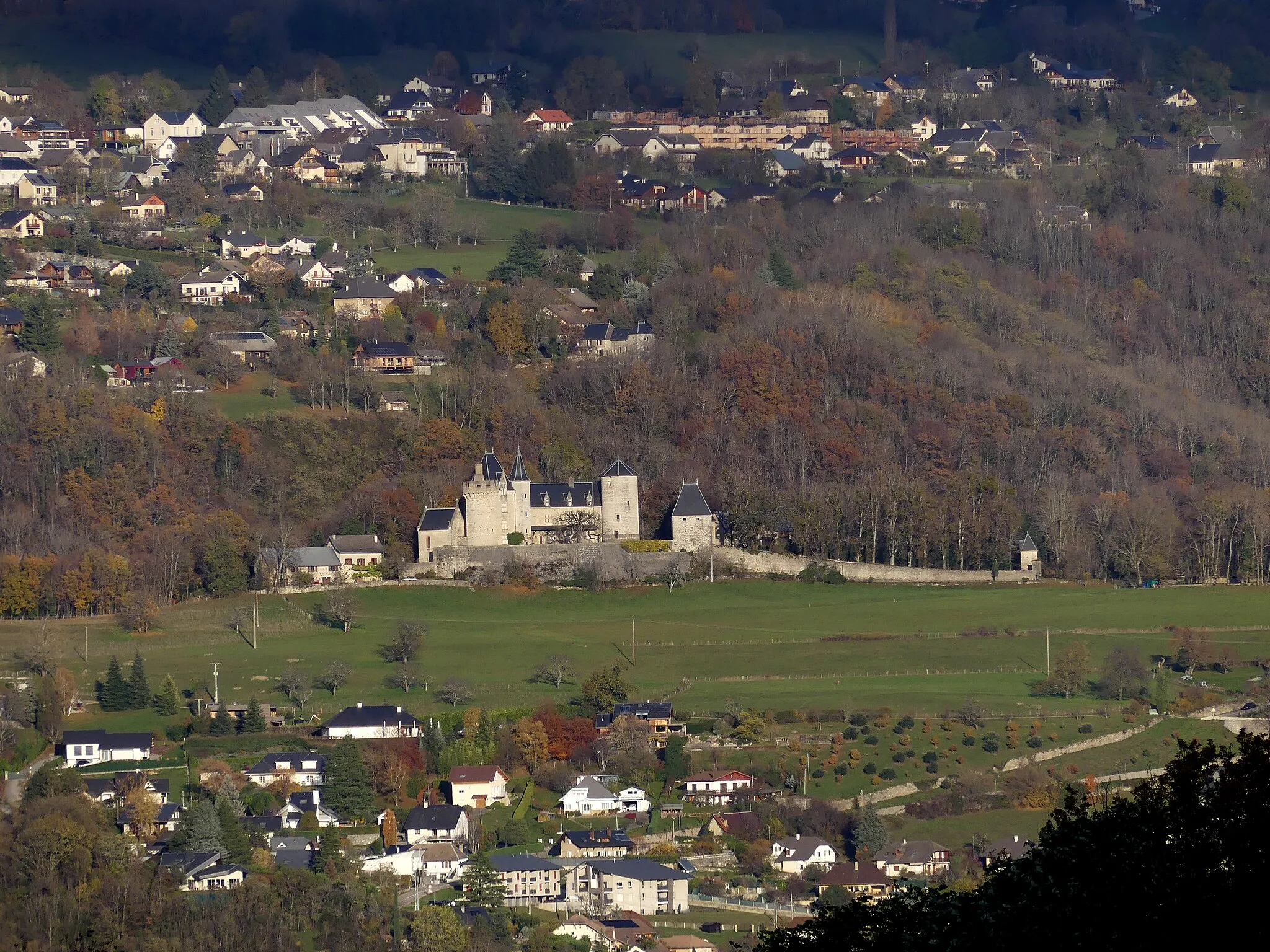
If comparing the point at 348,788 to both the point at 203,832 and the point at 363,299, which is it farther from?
the point at 363,299

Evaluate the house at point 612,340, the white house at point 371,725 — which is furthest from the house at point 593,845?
the house at point 612,340

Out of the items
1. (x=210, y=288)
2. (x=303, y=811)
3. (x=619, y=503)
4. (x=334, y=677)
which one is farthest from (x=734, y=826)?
(x=210, y=288)

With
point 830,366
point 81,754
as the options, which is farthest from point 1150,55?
point 81,754

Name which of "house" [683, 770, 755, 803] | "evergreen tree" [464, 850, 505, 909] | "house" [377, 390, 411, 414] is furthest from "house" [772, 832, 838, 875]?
"house" [377, 390, 411, 414]

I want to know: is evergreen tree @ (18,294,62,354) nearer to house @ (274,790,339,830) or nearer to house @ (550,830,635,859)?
house @ (274,790,339,830)

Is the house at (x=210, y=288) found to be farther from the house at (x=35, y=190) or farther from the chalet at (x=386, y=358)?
the house at (x=35, y=190)

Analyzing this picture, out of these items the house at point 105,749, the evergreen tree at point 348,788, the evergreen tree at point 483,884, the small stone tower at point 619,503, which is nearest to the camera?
the evergreen tree at point 483,884
